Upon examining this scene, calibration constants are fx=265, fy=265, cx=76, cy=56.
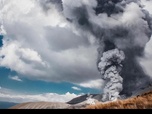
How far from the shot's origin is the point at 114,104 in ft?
49.8
